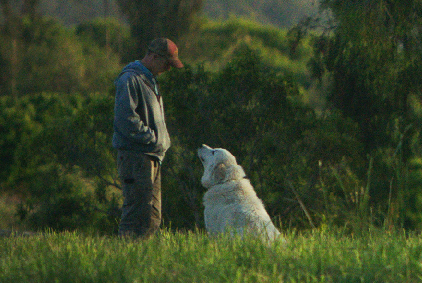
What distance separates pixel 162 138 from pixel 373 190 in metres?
5.89

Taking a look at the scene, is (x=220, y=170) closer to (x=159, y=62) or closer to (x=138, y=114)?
(x=138, y=114)

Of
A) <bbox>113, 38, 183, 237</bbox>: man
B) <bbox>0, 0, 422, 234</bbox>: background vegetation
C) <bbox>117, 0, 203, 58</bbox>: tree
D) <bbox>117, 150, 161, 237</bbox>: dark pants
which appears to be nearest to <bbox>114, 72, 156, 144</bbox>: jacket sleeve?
<bbox>113, 38, 183, 237</bbox>: man

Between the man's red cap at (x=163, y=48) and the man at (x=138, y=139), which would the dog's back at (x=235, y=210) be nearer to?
the man at (x=138, y=139)

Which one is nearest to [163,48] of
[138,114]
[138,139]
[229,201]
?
[138,114]

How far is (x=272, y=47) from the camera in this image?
203 ft

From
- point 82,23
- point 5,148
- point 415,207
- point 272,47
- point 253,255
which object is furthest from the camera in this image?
point 272,47

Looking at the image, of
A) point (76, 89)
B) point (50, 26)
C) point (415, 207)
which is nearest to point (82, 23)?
point (50, 26)

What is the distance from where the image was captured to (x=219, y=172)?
Result: 538 centimetres

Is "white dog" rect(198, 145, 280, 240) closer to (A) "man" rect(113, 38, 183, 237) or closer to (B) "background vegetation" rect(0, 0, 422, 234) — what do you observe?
(A) "man" rect(113, 38, 183, 237)

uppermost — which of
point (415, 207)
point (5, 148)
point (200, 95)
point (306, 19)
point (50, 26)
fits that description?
point (50, 26)

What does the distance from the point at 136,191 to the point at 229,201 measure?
97 centimetres

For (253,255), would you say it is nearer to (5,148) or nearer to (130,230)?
(130,230)

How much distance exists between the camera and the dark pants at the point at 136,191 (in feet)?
15.5

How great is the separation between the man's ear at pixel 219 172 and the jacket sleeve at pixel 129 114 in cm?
100
